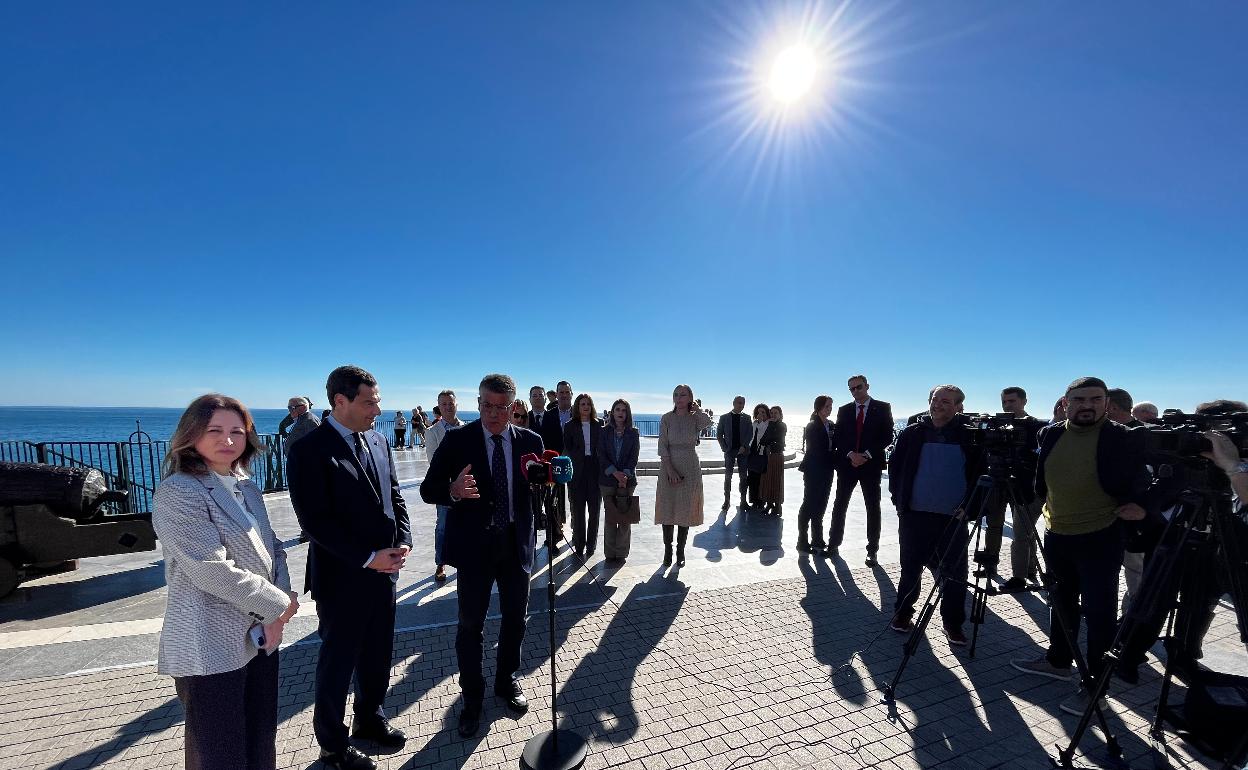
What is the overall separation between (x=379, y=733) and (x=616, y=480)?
3.19 m

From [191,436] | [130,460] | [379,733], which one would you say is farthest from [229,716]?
[130,460]

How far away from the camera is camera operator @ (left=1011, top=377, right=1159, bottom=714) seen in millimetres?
3055

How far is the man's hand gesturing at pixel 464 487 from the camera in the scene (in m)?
2.60

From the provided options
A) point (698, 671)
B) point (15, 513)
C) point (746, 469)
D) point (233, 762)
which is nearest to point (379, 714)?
point (233, 762)

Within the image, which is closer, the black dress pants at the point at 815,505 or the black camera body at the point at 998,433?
the black camera body at the point at 998,433

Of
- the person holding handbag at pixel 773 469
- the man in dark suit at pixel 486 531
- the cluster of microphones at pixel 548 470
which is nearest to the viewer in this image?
the cluster of microphones at pixel 548 470

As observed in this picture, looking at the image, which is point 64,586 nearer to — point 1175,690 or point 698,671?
point 698,671

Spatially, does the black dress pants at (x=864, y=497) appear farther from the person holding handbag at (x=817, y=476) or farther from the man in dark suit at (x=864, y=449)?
the person holding handbag at (x=817, y=476)

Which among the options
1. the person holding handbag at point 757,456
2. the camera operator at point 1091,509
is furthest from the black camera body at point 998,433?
the person holding handbag at point 757,456

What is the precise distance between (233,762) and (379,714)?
2.96 ft

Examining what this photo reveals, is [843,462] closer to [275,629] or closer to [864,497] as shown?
[864,497]

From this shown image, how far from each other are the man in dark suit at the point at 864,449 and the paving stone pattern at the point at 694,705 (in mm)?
1610

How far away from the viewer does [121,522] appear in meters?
4.76

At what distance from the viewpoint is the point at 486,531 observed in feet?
9.27
